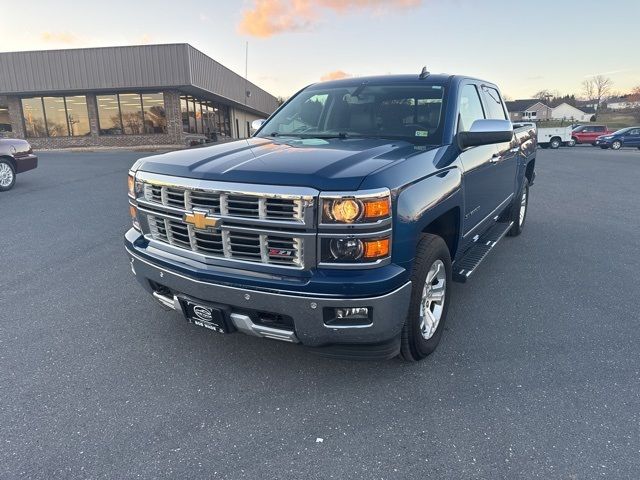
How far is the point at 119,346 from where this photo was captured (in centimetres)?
333

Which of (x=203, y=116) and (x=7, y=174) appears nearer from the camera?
(x=7, y=174)

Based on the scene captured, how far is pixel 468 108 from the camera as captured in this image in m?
4.00

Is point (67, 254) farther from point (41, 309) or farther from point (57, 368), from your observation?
point (57, 368)

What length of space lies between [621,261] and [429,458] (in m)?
4.38

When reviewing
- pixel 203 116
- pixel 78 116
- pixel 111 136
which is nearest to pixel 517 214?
pixel 111 136

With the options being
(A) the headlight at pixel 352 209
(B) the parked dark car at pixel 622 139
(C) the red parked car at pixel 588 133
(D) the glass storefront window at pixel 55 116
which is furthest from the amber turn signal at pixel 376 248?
(C) the red parked car at pixel 588 133

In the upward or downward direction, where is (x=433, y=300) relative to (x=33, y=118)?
downward

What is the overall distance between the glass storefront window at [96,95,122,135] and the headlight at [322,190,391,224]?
28.0m

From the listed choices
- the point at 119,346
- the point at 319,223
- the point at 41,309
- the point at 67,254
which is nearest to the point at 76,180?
the point at 67,254

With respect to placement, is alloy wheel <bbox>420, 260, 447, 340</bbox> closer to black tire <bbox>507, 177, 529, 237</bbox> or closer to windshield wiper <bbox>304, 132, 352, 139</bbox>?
windshield wiper <bbox>304, 132, 352, 139</bbox>

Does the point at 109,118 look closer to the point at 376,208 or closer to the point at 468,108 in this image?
the point at 468,108

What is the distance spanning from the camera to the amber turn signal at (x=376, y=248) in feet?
7.85

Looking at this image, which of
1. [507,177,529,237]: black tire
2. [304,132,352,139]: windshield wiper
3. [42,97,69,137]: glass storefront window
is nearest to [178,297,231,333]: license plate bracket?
[304,132,352,139]: windshield wiper

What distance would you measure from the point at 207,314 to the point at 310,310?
704 millimetres
